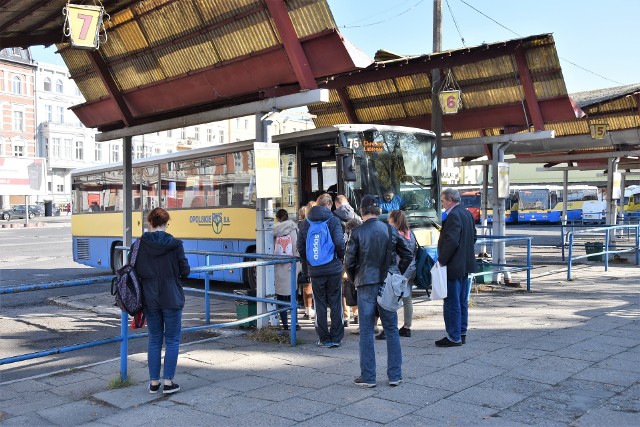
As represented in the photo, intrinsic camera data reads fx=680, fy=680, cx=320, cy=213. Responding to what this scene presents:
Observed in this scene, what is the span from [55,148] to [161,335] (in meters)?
75.2

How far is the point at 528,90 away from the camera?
13.9 meters

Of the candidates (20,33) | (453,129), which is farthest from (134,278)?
(453,129)

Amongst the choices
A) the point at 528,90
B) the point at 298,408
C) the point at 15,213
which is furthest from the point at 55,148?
the point at 298,408

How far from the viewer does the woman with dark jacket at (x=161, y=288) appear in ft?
20.5

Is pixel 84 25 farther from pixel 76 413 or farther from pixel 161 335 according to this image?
pixel 76 413

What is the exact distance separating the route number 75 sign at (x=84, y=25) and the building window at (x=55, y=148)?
71424 mm

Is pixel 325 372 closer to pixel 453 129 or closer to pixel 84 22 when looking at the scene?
pixel 84 22

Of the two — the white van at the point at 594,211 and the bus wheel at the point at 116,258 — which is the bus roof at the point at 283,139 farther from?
the white van at the point at 594,211

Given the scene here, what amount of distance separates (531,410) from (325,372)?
87.5 inches

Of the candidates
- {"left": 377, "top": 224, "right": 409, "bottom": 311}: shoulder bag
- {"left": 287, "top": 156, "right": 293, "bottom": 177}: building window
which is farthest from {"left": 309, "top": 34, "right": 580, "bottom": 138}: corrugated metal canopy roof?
{"left": 377, "top": 224, "right": 409, "bottom": 311}: shoulder bag

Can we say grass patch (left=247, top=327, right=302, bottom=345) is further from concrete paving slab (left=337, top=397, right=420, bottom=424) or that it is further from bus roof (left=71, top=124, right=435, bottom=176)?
bus roof (left=71, top=124, right=435, bottom=176)

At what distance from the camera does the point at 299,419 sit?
560 centimetres

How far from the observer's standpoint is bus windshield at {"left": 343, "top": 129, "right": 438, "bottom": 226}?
40.0 ft

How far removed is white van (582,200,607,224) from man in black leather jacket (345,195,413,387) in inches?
1587
